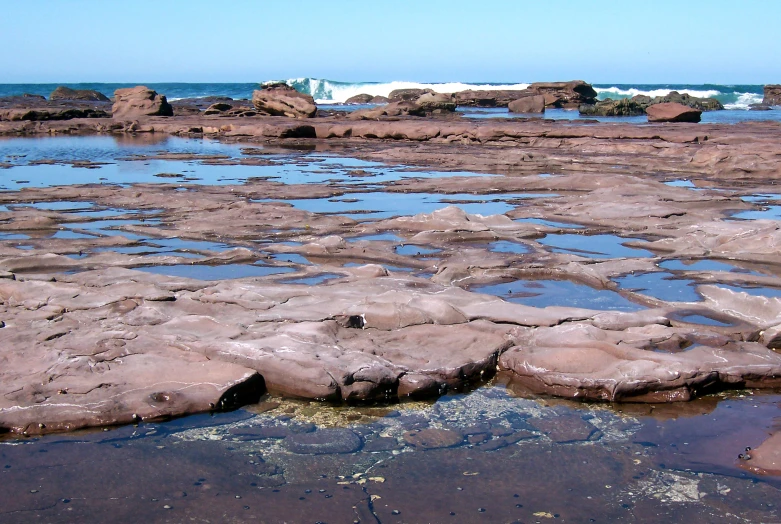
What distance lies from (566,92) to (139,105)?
30.3 meters

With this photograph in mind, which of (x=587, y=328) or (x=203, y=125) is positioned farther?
(x=203, y=125)

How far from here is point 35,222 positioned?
32.4ft

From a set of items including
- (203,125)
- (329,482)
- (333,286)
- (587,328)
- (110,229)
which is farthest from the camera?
(203,125)

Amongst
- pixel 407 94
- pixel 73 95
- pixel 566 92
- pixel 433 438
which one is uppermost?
pixel 566 92

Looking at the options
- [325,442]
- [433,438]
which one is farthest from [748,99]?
[325,442]

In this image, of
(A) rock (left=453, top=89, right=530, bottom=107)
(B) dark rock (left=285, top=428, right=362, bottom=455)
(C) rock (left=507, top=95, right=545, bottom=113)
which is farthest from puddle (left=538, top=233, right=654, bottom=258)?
(A) rock (left=453, top=89, right=530, bottom=107)

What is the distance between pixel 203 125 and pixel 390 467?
27.0 meters

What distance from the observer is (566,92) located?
5403 centimetres

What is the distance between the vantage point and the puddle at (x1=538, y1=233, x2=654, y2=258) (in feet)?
28.1

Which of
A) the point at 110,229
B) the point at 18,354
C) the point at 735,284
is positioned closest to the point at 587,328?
the point at 735,284

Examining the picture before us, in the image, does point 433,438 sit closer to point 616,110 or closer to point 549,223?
point 549,223

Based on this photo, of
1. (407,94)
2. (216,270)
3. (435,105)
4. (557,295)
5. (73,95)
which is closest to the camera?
(557,295)

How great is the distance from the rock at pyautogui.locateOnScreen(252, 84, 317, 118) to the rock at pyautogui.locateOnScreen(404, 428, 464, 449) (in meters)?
29.3

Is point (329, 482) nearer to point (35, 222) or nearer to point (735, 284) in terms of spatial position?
point (735, 284)
